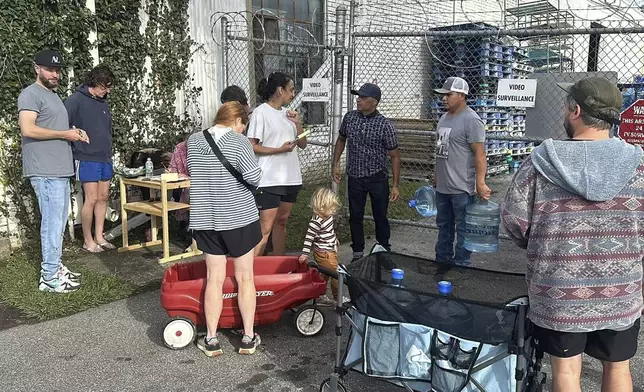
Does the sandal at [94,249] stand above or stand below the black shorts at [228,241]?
below

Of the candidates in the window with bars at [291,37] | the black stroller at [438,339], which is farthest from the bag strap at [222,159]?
the window with bars at [291,37]

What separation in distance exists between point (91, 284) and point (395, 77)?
25.7 feet

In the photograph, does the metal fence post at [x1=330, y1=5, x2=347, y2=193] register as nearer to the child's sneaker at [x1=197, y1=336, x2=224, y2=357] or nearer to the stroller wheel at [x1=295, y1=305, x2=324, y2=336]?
the stroller wheel at [x1=295, y1=305, x2=324, y2=336]

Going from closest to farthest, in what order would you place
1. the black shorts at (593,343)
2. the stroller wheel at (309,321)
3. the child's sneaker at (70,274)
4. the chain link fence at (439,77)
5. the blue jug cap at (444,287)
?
the black shorts at (593,343) < the blue jug cap at (444,287) < the stroller wheel at (309,321) < the child's sneaker at (70,274) < the chain link fence at (439,77)

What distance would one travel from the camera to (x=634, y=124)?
446 cm

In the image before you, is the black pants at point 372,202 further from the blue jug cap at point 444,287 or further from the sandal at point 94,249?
the sandal at point 94,249

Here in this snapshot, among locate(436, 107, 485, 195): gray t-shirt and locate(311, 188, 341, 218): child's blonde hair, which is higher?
locate(436, 107, 485, 195): gray t-shirt

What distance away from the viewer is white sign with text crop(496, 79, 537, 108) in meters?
5.16

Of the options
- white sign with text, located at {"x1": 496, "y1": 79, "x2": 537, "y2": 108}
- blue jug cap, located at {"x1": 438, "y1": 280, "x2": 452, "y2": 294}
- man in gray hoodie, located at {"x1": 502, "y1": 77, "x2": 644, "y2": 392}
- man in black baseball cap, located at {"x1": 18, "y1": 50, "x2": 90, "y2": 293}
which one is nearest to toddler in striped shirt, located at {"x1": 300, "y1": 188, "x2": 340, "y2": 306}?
blue jug cap, located at {"x1": 438, "y1": 280, "x2": 452, "y2": 294}

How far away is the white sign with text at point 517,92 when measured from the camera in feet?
16.9

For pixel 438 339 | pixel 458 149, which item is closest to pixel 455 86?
pixel 458 149

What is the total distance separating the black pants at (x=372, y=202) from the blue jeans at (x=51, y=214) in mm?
2614

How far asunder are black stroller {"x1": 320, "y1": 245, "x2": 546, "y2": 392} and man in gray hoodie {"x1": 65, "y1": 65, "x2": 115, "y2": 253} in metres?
3.81

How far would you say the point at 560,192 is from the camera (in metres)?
2.23
